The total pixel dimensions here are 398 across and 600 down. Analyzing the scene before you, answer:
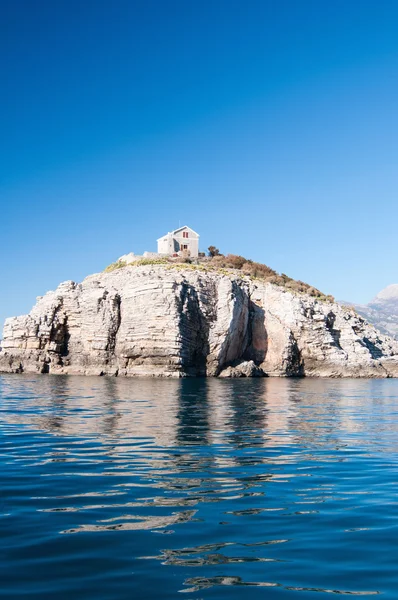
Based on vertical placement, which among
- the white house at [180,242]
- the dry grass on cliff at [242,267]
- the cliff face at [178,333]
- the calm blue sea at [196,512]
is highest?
the white house at [180,242]

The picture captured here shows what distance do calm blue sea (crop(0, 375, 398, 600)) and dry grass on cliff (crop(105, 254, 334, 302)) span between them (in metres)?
61.6

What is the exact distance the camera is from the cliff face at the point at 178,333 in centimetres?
5362

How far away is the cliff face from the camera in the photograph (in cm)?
5362

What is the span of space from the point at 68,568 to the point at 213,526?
213 cm

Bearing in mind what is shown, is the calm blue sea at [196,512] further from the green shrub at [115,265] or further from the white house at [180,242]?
the white house at [180,242]

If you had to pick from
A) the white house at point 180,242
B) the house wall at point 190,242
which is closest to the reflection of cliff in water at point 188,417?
the white house at point 180,242

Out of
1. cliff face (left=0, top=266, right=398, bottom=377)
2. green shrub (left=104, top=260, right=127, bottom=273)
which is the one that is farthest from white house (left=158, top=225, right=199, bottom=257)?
cliff face (left=0, top=266, right=398, bottom=377)

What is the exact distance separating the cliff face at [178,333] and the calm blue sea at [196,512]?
119ft

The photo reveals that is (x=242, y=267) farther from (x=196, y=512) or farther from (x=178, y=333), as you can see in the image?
(x=196, y=512)

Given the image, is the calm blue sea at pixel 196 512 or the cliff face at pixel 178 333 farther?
the cliff face at pixel 178 333

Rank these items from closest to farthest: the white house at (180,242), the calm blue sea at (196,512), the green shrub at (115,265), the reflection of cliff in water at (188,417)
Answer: the calm blue sea at (196,512) → the reflection of cliff in water at (188,417) → the green shrub at (115,265) → the white house at (180,242)

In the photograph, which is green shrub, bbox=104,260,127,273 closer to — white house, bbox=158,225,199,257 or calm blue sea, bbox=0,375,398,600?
white house, bbox=158,225,199,257

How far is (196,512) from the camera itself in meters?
7.96

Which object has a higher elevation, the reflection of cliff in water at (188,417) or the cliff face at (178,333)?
the cliff face at (178,333)
